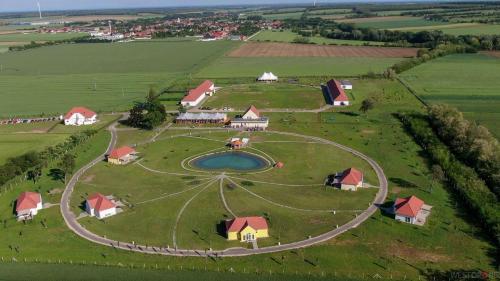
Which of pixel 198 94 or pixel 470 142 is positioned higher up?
pixel 470 142

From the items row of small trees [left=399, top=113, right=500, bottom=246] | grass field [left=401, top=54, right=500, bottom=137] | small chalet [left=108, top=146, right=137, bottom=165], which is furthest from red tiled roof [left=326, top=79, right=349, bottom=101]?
small chalet [left=108, top=146, right=137, bottom=165]

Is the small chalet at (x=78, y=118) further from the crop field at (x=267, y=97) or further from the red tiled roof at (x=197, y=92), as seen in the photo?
the crop field at (x=267, y=97)

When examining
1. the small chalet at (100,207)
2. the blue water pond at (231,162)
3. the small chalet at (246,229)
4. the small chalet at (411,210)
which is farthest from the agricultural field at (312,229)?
the blue water pond at (231,162)

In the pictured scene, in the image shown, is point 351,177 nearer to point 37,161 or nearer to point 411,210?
point 411,210

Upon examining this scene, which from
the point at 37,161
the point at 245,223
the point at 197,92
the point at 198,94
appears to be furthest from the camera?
the point at 197,92

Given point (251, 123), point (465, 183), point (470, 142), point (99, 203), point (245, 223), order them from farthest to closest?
point (251, 123)
point (470, 142)
point (465, 183)
point (99, 203)
point (245, 223)

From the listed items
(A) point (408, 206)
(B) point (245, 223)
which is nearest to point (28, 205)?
(B) point (245, 223)
